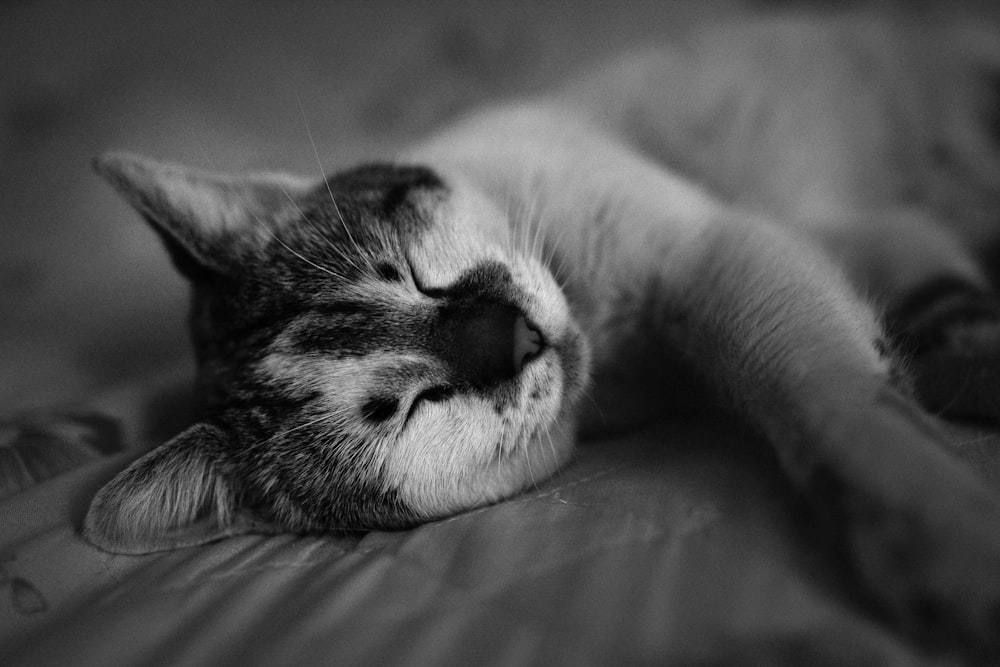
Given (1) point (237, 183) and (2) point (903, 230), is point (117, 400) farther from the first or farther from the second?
(2) point (903, 230)

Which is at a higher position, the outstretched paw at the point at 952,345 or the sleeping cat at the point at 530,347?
the sleeping cat at the point at 530,347

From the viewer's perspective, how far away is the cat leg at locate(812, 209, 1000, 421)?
83 cm

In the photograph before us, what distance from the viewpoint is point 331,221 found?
3.35ft

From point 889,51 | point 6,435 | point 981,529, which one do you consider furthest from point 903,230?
point 6,435

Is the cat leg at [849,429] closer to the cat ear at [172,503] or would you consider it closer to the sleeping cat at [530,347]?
the sleeping cat at [530,347]

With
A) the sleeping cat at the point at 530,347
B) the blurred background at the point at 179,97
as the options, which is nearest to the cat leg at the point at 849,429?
the sleeping cat at the point at 530,347

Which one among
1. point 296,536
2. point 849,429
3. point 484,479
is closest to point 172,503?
point 296,536

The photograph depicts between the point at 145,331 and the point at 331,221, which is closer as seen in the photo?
the point at 331,221

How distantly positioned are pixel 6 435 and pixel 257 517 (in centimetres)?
49

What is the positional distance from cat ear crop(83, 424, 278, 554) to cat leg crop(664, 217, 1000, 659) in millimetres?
732

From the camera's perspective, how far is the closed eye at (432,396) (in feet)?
2.78

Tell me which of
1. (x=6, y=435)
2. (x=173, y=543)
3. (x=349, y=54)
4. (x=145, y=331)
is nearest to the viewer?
(x=173, y=543)

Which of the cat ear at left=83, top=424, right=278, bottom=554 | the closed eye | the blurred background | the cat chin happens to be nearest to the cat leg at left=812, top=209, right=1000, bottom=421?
the cat chin

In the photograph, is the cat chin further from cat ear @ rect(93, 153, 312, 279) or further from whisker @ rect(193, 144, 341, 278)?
cat ear @ rect(93, 153, 312, 279)
